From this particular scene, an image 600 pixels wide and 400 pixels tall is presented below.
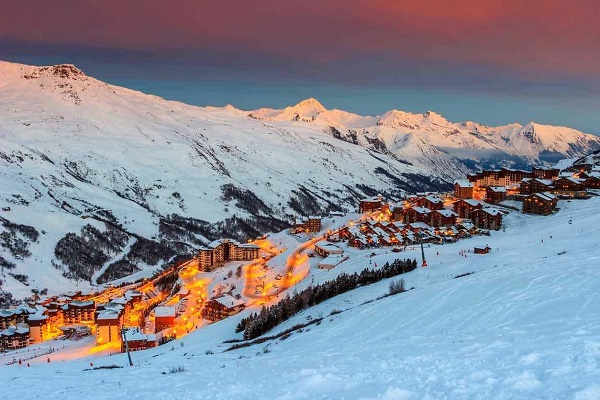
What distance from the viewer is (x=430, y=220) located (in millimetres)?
90500

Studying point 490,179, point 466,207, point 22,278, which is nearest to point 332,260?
point 466,207

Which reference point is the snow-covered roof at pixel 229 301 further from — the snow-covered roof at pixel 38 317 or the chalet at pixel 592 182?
the chalet at pixel 592 182

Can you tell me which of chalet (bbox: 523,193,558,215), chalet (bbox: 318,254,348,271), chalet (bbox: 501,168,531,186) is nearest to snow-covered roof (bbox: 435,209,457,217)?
chalet (bbox: 523,193,558,215)

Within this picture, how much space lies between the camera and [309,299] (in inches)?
1865

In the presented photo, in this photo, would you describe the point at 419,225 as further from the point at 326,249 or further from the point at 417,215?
the point at 326,249

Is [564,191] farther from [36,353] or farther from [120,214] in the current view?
[120,214]

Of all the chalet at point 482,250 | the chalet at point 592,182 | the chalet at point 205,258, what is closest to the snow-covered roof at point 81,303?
the chalet at point 205,258

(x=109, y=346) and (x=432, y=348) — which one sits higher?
(x=432, y=348)

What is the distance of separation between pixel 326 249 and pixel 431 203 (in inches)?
1203

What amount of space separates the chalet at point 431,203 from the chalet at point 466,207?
4182 millimetres

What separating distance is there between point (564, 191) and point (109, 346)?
85.9m

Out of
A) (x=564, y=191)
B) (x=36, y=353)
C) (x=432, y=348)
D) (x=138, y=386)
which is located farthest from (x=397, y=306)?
(x=564, y=191)

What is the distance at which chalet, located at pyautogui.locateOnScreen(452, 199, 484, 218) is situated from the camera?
87.0m

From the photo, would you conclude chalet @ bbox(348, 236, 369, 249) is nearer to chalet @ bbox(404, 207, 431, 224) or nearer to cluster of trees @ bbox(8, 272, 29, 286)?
chalet @ bbox(404, 207, 431, 224)
